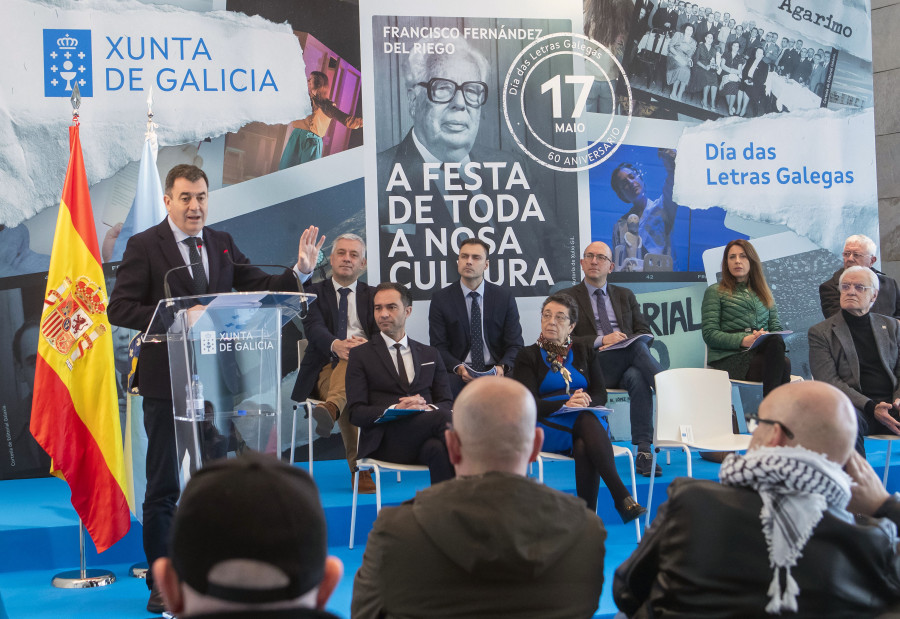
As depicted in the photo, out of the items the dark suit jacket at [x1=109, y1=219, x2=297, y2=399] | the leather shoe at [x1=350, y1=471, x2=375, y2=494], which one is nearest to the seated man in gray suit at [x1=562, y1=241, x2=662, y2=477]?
the leather shoe at [x1=350, y1=471, x2=375, y2=494]

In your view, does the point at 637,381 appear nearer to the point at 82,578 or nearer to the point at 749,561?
the point at 82,578

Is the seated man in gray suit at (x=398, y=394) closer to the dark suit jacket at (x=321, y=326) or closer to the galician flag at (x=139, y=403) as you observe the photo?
the dark suit jacket at (x=321, y=326)

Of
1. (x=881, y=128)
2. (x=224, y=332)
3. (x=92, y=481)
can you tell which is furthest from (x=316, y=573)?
(x=881, y=128)

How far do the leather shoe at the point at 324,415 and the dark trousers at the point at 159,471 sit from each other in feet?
5.41

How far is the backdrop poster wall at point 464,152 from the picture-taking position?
6.39 meters

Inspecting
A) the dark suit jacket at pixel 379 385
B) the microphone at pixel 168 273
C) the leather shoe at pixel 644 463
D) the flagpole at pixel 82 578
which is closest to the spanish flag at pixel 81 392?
the flagpole at pixel 82 578

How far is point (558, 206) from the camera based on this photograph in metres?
6.63

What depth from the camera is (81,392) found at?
13.2 feet

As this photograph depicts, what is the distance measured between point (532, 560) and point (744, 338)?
452 cm

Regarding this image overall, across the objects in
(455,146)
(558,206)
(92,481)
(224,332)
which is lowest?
(92,481)

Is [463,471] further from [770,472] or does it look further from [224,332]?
[224,332]

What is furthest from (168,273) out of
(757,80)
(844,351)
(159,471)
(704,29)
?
(757,80)

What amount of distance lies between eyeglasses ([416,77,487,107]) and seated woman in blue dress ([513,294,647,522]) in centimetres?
221

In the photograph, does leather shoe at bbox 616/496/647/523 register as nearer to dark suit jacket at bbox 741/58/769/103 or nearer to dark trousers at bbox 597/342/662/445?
dark trousers at bbox 597/342/662/445
